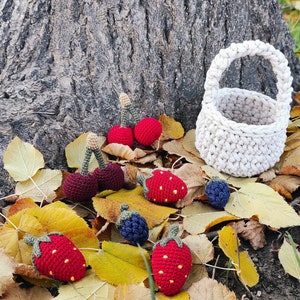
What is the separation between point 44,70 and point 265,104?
640mm

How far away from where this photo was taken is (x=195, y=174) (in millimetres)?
1530

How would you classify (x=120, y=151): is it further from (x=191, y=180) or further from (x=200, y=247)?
(x=200, y=247)

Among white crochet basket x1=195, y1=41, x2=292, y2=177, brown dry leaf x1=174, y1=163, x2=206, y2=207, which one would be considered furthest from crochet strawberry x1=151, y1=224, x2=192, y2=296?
white crochet basket x1=195, y1=41, x2=292, y2=177

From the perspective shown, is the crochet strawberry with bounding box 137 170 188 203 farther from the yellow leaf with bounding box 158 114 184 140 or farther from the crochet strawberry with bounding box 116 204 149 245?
the yellow leaf with bounding box 158 114 184 140

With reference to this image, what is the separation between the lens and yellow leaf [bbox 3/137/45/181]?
1.50 meters

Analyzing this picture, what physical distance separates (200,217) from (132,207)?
0.56ft

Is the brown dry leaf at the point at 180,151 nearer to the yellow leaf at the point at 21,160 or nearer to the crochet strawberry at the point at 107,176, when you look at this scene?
the crochet strawberry at the point at 107,176

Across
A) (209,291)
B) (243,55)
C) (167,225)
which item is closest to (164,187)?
(167,225)

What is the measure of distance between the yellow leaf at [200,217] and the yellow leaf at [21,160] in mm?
412

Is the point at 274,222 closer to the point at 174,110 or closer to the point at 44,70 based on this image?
the point at 174,110

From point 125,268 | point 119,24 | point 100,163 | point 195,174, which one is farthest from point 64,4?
point 125,268

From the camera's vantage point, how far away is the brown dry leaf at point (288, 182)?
5.01 ft

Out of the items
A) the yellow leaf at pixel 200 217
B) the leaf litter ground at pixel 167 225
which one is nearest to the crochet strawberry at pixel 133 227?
the leaf litter ground at pixel 167 225

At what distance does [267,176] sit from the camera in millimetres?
1558
